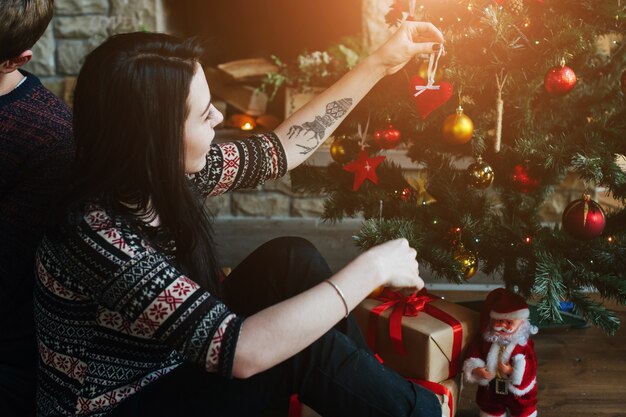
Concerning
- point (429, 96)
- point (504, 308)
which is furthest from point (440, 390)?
point (429, 96)

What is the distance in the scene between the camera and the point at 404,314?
1.45 m

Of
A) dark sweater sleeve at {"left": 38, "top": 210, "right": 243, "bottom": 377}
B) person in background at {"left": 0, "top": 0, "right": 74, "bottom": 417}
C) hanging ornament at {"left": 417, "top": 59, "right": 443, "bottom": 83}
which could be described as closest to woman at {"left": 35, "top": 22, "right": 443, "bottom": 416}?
dark sweater sleeve at {"left": 38, "top": 210, "right": 243, "bottom": 377}

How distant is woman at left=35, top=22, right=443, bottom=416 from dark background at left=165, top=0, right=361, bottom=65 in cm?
197

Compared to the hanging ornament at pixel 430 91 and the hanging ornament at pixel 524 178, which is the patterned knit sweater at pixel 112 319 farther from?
the hanging ornament at pixel 524 178

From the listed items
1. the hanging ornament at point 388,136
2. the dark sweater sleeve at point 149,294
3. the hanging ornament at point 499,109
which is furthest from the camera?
the hanging ornament at point 388,136

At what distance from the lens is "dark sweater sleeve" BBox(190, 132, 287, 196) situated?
137 cm

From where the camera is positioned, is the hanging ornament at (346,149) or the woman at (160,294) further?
the hanging ornament at (346,149)

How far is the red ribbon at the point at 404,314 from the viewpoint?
4.65 ft

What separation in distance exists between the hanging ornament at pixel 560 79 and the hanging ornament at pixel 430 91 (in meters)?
0.19

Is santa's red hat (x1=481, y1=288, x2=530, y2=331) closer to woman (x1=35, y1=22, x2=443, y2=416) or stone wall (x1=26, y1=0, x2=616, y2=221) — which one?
woman (x1=35, y1=22, x2=443, y2=416)

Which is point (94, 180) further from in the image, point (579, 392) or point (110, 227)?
point (579, 392)

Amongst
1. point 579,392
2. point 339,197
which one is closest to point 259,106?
point 339,197

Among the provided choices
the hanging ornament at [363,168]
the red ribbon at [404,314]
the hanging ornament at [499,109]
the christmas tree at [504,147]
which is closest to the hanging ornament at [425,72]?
the christmas tree at [504,147]

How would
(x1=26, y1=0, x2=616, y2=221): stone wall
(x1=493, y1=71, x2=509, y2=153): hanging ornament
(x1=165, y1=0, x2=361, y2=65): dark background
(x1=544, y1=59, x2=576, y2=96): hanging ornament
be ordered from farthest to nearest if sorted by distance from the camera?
(x1=165, y1=0, x2=361, y2=65): dark background < (x1=26, y1=0, x2=616, y2=221): stone wall < (x1=493, y1=71, x2=509, y2=153): hanging ornament < (x1=544, y1=59, x2=576, y2=96): hanging ornament
